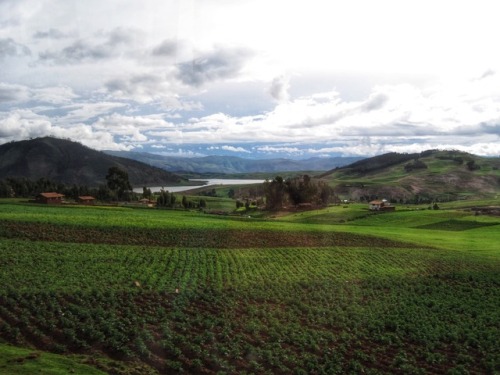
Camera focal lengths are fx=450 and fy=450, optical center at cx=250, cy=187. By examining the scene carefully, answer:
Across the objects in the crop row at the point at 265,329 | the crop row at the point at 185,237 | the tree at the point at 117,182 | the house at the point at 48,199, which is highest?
the tree at the point at 117,182

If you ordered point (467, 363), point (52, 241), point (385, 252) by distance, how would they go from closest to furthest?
1. point (467, 363)
2. point (52, 241)
3. point (385, 252)

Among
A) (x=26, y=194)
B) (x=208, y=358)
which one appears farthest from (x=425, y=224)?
(x=26, y=194)

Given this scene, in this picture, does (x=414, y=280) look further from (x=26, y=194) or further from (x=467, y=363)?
(x=26, y=194)

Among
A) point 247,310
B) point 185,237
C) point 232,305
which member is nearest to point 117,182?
point 185,237

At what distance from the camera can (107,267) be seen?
39.4 m

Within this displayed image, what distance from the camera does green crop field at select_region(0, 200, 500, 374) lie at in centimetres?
2333

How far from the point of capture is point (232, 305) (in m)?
31.5

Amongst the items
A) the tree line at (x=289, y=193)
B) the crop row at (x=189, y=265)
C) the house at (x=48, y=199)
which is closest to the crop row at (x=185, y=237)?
the crop row at (x=189, y=265)

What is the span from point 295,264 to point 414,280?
11473 mm

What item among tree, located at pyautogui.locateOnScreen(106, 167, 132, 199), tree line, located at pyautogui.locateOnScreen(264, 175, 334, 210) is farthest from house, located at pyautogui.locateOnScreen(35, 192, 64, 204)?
tree line, located at pyautogui.locateOnScreen(264, 175, 334, 210)

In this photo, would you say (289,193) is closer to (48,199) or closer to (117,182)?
(117,182)

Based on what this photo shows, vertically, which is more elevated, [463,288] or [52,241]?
[52,241]

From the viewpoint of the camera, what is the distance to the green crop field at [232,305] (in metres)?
23.3

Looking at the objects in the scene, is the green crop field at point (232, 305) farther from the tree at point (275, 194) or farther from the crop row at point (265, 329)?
the tree at point (275, 194)
